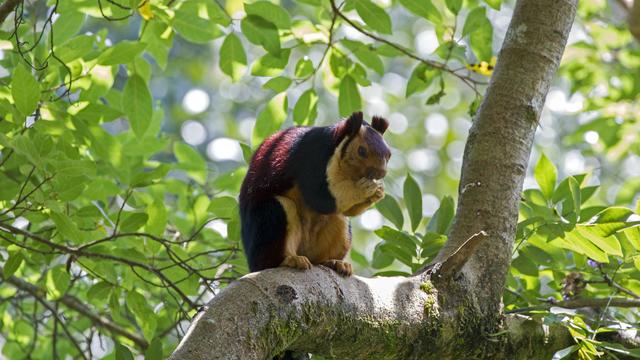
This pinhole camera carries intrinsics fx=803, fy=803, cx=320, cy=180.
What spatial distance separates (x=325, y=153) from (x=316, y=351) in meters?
1.04

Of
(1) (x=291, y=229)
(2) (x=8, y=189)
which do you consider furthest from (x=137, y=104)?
(1) (x=291, y=229)

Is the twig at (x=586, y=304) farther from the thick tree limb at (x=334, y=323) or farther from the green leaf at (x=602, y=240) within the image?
the green leaf at (x=602, y=240)

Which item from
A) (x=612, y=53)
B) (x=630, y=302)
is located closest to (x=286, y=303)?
(x=630, y=302)

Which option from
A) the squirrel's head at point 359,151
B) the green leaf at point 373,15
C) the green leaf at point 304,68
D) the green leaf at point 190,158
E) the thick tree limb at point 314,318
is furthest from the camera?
the green leaf at point 190,158

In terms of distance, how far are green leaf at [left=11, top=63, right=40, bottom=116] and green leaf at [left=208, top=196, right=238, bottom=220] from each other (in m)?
0.98

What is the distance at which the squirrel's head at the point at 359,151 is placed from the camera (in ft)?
10.7

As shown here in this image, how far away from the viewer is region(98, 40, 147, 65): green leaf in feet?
10.3

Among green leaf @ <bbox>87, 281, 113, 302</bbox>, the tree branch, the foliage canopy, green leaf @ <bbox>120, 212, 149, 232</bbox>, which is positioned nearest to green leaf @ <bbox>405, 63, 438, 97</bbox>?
the foliage canopy

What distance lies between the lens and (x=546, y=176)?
10.4ft

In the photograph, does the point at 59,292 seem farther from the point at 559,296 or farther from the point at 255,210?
the point at 559,296

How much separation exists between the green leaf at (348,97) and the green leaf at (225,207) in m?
0.66

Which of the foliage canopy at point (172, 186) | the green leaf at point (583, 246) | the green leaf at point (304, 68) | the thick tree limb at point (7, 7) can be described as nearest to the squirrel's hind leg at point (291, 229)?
the foliage canopy at point (172, 186)

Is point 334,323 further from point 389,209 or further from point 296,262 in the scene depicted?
point 389,209

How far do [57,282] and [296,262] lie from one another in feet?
4.05
